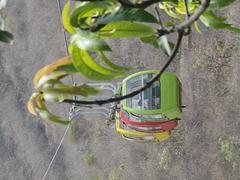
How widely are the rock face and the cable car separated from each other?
0.39 metres

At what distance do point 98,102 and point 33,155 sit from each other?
458 centimetres

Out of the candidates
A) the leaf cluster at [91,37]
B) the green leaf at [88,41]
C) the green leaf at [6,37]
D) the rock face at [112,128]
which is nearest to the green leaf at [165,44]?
the leaf cluster at [91,37]

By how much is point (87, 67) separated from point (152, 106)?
9.13 feet

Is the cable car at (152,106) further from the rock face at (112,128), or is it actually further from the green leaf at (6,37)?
the green leaf at (6,37)

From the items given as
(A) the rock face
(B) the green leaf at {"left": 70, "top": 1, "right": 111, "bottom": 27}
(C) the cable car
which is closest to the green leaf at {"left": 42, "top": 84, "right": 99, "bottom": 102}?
(B) the green leaf at {"left": 70, "top": 1, "right": 111, "bottom": 27}

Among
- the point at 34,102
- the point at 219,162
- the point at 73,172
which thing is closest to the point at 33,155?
the point at 73,172

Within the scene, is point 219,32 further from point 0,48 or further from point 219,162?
point 0,48

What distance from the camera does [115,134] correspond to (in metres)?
4.64

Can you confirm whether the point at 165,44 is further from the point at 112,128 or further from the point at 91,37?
the point at 112,128

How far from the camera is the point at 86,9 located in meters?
0.80

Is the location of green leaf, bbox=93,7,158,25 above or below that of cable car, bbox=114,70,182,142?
above

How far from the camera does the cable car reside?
3539 millimetres

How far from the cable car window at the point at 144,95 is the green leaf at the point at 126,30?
8.79 feet

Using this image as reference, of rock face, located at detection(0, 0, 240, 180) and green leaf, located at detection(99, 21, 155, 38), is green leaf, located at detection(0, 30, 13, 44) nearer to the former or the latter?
green leaf, located at detection(99, 21, 155, 38)
